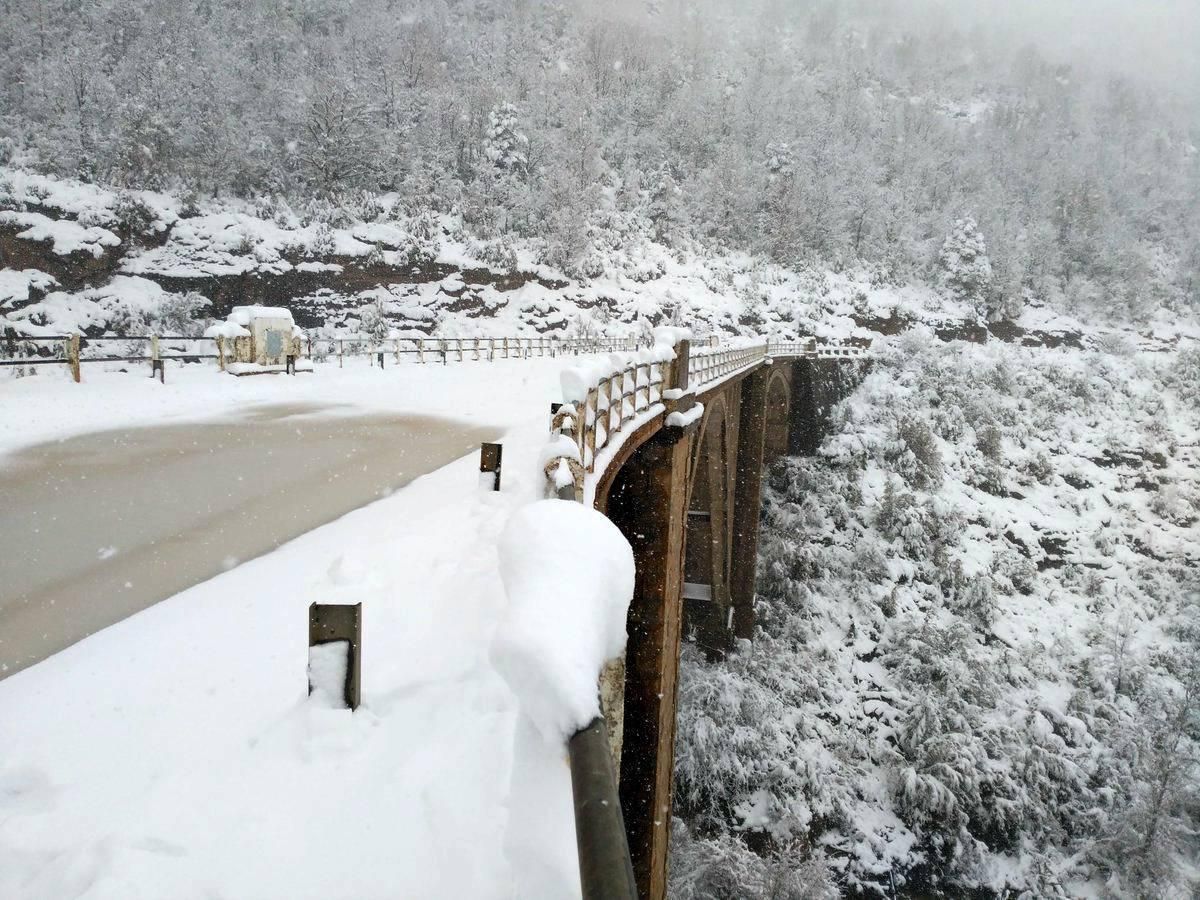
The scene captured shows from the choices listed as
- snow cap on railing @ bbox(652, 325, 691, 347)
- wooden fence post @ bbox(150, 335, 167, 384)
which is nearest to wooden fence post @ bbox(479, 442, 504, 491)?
snow cap on railing @ bbox(652, 325, 691, 347)

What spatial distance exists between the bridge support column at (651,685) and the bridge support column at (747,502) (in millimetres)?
12929

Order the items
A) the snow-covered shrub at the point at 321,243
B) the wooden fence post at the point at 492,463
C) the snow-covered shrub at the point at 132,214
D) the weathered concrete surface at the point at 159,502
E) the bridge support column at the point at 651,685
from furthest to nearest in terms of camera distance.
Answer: the snow-covered shrub at the point at 321,243
the snow-covered shrub at the point at 132,214
the bridge support column at the point at 651,685
the wooden fence post at the point at 492,463
the weathered concrete surface at the point at 159,502

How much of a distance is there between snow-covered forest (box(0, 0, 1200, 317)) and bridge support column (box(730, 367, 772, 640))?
2410 centimetres

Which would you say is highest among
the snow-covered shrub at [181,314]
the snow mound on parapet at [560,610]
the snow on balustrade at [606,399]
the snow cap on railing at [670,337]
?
the snow-covered shrub at [181,314]

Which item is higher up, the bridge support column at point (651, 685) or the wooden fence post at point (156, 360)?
the wooden fence post at point (156, 360)

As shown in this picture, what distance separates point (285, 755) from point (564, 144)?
183 ft

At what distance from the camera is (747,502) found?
2191 cm

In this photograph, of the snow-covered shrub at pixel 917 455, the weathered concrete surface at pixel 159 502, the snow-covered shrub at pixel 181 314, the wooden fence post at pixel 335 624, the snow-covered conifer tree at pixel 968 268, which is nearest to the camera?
the wooden fence post at pixel 335 624

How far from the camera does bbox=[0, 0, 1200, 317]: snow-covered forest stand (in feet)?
135

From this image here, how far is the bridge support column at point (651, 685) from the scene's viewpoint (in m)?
6.95

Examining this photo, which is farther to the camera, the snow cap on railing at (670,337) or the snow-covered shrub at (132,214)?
the snow-covered shrub at (132,214)

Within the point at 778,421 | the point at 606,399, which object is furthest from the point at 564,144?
the point at 606,399

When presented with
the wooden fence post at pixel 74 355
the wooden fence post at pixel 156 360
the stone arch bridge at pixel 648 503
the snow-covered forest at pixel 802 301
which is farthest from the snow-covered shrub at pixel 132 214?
the stone arch bridge at pixel 648 503

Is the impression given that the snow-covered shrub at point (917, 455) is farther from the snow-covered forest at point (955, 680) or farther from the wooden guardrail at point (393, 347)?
the wooden guardrail at point (393, 347)
